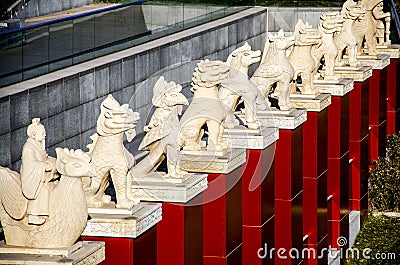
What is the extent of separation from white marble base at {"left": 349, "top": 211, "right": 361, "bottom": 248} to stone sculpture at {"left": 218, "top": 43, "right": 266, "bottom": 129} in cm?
465

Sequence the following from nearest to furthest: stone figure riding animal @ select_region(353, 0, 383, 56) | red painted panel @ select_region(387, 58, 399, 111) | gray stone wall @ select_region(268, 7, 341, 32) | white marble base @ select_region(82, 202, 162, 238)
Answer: white marble base @ select_region(82, 202, 162, 238)
stone figure riding animal @ select_region(353, 0, 383, 56)
red painted panel @ select_region(387, 58, 399, 111)
gray stone wall @ select_region(268, 7, 341, 32)

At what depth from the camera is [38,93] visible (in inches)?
525

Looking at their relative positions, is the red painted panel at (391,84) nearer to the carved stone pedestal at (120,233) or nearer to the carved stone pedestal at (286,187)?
the carved stone pedestal at (286,187)

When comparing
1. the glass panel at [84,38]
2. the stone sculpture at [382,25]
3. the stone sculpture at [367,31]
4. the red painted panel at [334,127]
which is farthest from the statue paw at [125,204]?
the stone sculpture at [382,25]

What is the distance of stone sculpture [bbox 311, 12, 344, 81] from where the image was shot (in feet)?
49.9

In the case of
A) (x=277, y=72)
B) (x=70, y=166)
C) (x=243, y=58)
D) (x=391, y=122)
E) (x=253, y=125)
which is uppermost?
(x=243, y=58)

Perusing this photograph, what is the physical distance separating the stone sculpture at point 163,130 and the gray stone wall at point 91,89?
2943 millimetres

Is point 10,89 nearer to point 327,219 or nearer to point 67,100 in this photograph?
point 67,100

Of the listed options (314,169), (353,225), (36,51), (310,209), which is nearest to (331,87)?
(314,169)

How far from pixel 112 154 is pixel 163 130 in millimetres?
873

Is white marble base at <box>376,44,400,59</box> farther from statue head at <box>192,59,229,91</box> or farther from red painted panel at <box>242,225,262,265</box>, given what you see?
statue head at <box>192,59,229,91</box>

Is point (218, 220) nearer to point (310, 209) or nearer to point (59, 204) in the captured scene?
point (59, 204)

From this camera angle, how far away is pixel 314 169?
44.9 feet

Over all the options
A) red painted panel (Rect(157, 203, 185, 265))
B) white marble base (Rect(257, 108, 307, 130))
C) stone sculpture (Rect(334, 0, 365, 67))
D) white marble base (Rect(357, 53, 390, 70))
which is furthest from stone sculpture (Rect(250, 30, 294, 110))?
white marble base (Rect(357, 53, 390, 70))
